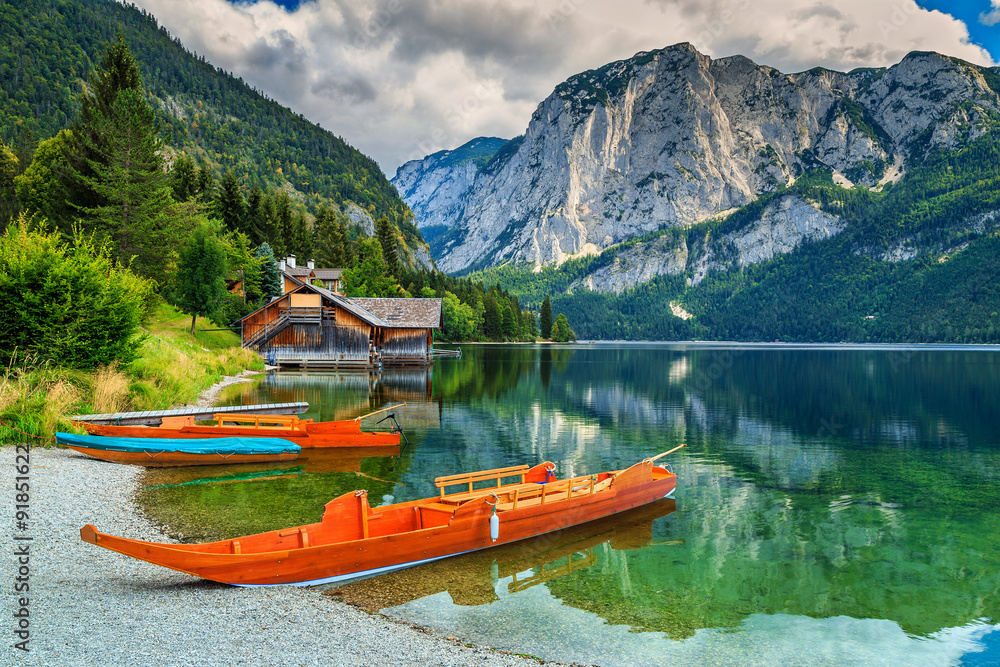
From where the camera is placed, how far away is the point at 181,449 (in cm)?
1767

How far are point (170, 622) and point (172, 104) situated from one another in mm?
203839

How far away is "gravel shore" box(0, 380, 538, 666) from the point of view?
6.75 metres

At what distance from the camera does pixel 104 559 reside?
953cm

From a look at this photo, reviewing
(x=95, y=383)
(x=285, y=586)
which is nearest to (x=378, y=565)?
(x=285, y=586)

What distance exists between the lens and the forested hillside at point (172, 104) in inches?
5581

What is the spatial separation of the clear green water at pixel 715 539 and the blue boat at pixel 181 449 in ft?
2.53

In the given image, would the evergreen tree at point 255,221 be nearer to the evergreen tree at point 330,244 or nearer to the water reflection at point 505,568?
the evergreen tree at point 330,244

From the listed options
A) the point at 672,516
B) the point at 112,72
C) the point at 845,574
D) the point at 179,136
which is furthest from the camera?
the point at 179,136

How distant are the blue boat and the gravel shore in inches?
267

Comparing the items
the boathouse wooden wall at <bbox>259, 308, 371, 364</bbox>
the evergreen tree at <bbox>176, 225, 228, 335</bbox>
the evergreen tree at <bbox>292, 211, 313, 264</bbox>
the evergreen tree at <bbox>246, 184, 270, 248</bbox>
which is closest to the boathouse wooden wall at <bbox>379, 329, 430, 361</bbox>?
the boathouse wooden wall at <bbox>259, 308, 371, 364</bbox>

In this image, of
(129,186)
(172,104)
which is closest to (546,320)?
(129,186)

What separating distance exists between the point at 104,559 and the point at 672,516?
11839 mm

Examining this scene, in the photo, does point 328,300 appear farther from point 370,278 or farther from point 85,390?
point 85,390

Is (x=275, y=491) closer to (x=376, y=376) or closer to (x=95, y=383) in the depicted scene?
(x=95, y=383)
